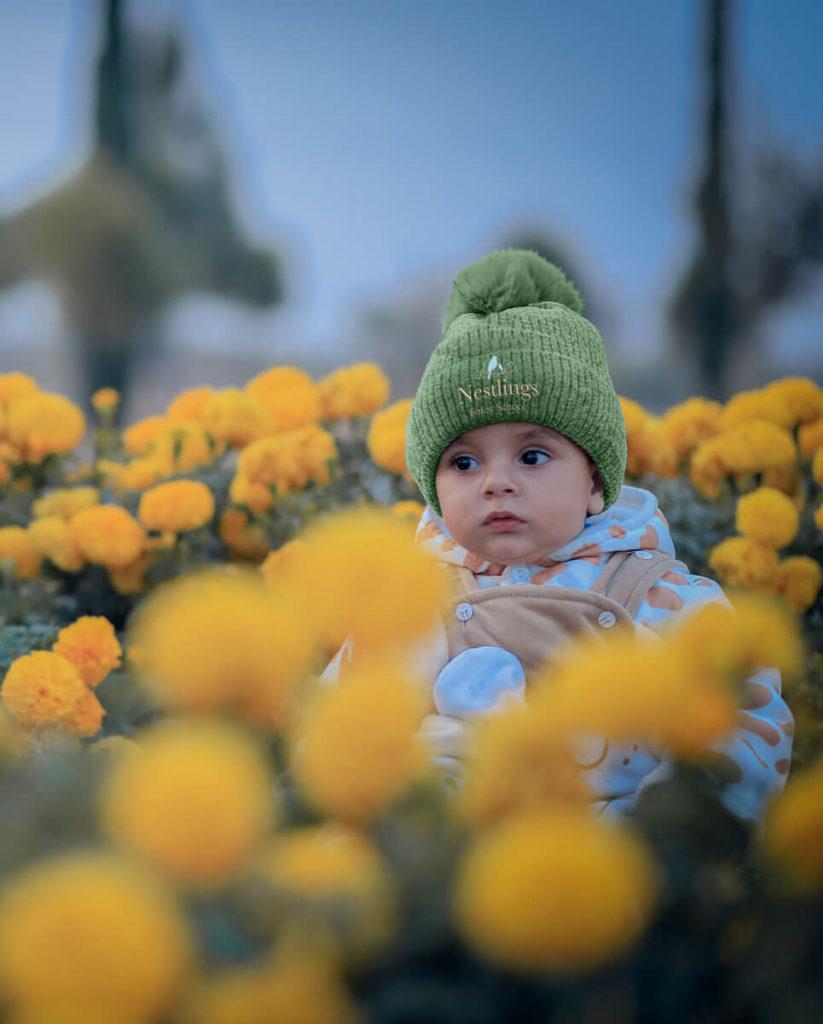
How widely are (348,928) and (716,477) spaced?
217cm

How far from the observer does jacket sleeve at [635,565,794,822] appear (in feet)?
2.02

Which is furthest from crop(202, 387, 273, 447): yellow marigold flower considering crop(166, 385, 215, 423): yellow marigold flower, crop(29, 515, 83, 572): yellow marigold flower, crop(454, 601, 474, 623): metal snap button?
crop(454, 601, 474, 623): metal snap button

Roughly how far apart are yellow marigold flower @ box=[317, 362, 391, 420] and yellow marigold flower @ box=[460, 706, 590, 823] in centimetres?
223

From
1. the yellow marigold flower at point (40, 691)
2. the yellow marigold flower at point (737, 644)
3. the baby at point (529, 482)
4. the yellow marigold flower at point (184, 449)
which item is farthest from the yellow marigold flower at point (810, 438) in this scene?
the yellow marigold flower at point (737, 644)

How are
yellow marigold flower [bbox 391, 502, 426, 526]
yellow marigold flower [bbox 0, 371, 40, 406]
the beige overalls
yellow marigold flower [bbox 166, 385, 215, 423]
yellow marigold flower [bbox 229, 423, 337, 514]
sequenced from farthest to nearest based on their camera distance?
1. yellow marigold flower [bbox 166, 385, 215, 423]
2. yellow marigold flower [bbox 0, 371, 40, 406]
3. yellow marigold flower [bbox 229, 423, 337, 514]
4. yellow marigold flower [bbox 391, 502, 426, 526]
5. the beige overalls

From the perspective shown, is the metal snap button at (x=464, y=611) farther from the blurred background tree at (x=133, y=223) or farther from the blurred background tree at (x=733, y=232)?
the blurred background tree at (x=133, y=223)

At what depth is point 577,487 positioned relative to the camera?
5.50ft

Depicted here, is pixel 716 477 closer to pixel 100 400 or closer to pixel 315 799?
pixel 100 400

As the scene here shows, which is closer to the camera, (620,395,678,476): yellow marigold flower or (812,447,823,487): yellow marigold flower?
(812,447,823,487): yellow marigold flower

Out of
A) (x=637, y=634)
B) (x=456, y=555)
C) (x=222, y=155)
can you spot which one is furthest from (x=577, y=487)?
(x=222, y=155)

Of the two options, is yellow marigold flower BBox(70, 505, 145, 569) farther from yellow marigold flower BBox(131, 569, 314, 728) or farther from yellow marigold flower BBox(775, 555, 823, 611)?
yellow marigold flower BBox(131, 569, 314, 728)

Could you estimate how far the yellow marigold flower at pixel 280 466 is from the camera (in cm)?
249

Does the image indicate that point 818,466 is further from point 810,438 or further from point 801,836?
point 801,836

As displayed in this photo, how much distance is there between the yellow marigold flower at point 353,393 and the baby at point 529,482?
2.48 feet
